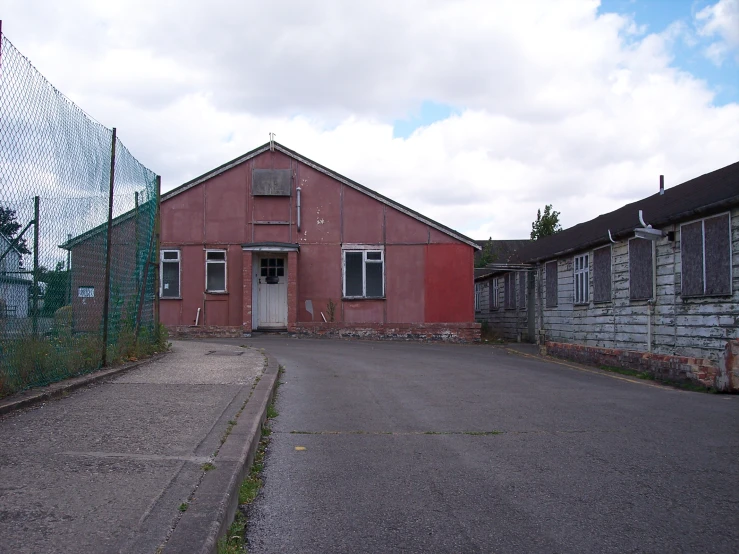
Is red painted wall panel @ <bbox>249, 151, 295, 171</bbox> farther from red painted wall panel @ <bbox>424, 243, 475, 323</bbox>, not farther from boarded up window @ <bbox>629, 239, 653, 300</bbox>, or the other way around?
boarded up window @ <bbox>629, 239, 653, 300</bbox>

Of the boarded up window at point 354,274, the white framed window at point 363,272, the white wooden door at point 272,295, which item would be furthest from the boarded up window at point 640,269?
the white wooden door at point 272,295

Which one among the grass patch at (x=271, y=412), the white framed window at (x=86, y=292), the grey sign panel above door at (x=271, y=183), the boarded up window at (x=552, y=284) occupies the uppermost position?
the grey sign panel above door at (x=271, y=183)

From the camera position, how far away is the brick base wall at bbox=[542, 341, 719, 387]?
10602mm

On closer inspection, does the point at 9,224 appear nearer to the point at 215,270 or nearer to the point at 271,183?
the point at 215,270

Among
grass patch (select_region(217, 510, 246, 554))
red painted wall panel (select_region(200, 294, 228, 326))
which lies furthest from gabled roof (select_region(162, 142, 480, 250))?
grass patch (select_region(217, 510, 246, 554))

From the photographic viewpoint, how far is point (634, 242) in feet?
53.6

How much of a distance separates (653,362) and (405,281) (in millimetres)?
11510

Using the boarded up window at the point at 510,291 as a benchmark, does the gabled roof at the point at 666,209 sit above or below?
above

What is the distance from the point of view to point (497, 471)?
5223mm

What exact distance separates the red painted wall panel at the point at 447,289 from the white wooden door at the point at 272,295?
15.7ft

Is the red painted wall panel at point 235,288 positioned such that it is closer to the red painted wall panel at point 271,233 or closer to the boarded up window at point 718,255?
the red painted wall panel at point 271,233

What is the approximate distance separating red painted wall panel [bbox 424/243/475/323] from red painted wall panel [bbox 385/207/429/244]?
514 mm

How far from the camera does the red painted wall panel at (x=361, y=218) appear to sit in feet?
75.0

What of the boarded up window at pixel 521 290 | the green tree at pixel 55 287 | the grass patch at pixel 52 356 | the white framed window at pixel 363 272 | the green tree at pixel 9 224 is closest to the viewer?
the green tree at pixel 9 224
